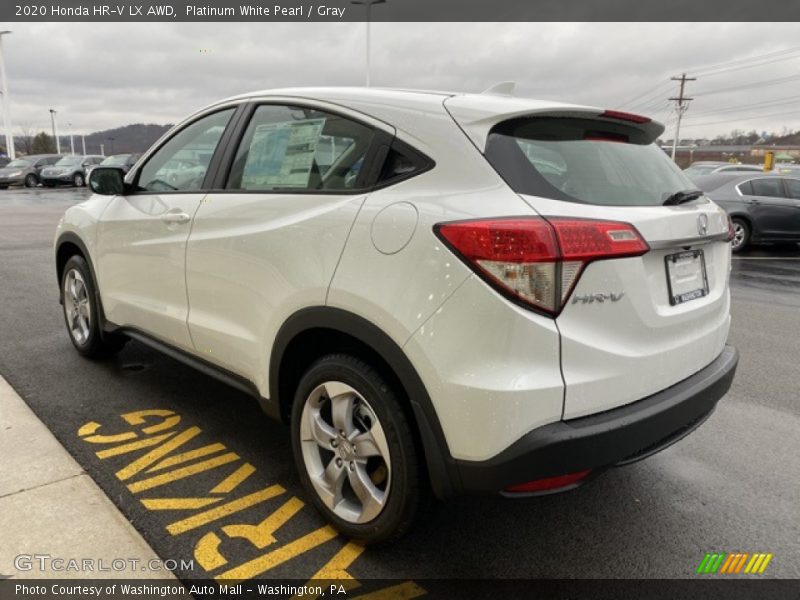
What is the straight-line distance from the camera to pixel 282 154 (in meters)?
2.80

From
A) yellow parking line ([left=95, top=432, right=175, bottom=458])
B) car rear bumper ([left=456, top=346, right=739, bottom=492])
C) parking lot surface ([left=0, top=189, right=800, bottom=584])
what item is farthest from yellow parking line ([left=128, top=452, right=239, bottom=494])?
car rear bumper ([left=456, top=346, right=739, bottom=492])

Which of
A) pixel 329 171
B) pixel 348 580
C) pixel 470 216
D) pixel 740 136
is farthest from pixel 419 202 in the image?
pixel 740 136

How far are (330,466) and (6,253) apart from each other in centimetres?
916

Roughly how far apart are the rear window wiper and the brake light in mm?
344

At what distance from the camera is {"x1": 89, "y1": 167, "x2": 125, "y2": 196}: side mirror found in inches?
147

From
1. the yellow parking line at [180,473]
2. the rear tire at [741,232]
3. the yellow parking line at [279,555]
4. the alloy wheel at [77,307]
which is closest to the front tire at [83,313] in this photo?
the alloy wheel at [77,307]

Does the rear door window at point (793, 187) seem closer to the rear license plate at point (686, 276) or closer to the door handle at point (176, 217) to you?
the rear license plate at point (686, 276)

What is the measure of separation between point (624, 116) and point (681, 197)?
40 centimetres

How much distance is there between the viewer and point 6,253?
373 inches

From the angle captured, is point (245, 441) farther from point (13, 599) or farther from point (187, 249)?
point (13, 599)

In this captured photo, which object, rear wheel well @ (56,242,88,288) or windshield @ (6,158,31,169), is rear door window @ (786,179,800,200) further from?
windshield @ (6,158,31,169)

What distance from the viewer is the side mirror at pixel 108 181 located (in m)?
3.73

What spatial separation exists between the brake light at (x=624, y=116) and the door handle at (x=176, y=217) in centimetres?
202

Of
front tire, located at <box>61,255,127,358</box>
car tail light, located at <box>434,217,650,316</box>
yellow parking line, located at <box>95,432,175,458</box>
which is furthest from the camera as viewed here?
front tire, located at <box>61,255,127,358</box>
